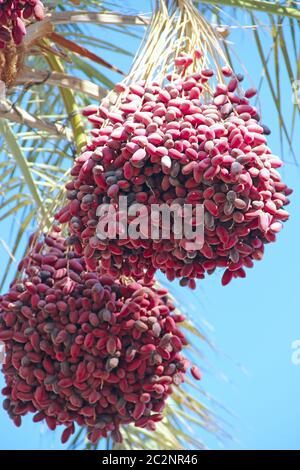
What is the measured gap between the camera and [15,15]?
4.99 ft

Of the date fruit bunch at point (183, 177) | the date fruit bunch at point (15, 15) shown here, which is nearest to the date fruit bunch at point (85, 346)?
the date fruit bunch at point (183, 177)

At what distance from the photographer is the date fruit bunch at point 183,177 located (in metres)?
1.33

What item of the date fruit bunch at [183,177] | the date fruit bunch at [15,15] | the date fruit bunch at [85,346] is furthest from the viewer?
the date fruit bunch at [85,346]

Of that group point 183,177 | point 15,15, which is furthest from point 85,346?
point 15,15

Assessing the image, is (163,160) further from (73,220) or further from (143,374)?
(143,374)

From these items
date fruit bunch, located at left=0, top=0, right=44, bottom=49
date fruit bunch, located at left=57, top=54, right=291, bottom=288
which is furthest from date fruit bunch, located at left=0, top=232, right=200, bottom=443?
date fruit bunch, located at left=0, top=0, right=44, bottom=49

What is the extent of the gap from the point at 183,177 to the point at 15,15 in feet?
1.34

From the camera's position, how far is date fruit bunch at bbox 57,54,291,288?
4.37 feet

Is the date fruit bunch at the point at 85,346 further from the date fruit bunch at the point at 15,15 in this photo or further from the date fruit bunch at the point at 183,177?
the date fruit bunch at the point at 15,15

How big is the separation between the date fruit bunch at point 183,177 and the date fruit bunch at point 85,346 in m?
0.24

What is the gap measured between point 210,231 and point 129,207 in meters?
0.12

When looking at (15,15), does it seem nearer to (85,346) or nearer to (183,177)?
(183,177)

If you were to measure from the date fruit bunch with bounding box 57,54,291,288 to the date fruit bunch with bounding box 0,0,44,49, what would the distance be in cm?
22
